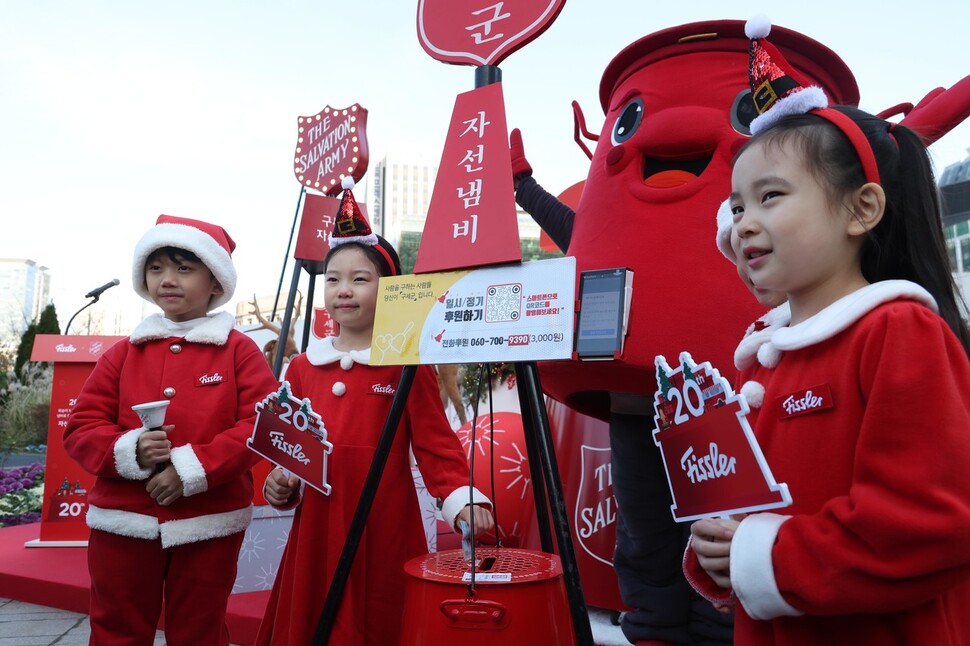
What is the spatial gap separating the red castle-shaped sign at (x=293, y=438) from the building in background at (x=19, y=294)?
1546 centimetres

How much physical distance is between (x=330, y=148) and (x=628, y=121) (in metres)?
1.84

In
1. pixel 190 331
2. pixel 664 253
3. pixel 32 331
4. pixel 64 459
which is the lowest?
pixel 64 459

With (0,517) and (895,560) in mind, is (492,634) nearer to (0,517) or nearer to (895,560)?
(895,560)

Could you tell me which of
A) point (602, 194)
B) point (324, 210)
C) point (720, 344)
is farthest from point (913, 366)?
point (324, 210)

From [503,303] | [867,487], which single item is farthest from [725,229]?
[867,487]

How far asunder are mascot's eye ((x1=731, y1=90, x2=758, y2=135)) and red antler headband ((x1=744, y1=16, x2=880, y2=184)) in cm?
90

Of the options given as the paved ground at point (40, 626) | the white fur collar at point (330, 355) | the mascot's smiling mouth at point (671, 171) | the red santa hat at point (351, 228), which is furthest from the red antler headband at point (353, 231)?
the paved ground at point (40, 626)

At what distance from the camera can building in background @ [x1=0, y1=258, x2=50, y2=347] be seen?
50.4 feet

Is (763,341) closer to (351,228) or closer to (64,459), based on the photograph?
(351,228)

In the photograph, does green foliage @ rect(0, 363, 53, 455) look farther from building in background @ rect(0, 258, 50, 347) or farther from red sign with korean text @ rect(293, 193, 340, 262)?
building in background @ rect(0, 258, 50, 347)

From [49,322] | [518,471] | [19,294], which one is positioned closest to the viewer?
[518,471]

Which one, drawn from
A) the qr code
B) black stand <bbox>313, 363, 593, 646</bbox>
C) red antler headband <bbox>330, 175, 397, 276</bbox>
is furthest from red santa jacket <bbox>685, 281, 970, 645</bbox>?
red antler headband <bbox>330, 175, 397, 276</bbox>

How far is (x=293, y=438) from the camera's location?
5.83 feet

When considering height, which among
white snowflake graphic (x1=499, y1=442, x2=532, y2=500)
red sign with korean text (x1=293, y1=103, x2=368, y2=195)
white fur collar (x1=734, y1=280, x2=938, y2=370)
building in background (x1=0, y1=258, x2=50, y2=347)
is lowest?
white snowflake graphic (x1=499, y1=442, x2=532, y2=500)
